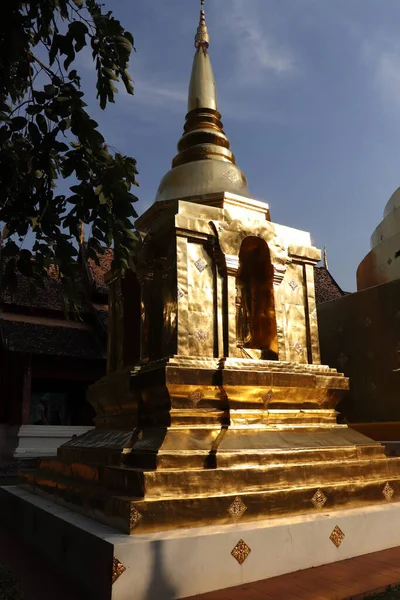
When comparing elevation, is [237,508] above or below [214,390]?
below

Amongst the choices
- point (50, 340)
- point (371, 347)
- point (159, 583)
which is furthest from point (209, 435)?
point (50, 340)

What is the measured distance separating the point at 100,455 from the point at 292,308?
248cm

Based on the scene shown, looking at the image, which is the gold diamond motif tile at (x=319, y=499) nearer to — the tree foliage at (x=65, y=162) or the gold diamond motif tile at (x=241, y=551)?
the gold diamond motif tile at (x=241, y=551)

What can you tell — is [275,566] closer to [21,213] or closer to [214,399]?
[214,399]

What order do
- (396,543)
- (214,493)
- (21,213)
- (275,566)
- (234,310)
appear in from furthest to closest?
(234,310) < (396,543) < (214,493) < (275,566) < (21,213)

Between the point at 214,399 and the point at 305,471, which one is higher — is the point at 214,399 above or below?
above

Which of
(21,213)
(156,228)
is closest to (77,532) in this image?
(21,213)

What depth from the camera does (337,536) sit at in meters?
3.87

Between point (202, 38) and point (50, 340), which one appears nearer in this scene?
point (202, 38)

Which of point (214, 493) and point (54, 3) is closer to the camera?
point (54, 3)

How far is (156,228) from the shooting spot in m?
5.26

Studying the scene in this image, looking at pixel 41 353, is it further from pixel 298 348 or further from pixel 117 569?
pixel 117 569

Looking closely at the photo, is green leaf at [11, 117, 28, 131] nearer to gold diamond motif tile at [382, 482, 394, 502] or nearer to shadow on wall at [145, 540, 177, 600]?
shadow on wall at [145, 540, 177, 600]

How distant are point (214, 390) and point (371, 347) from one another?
433 cm
